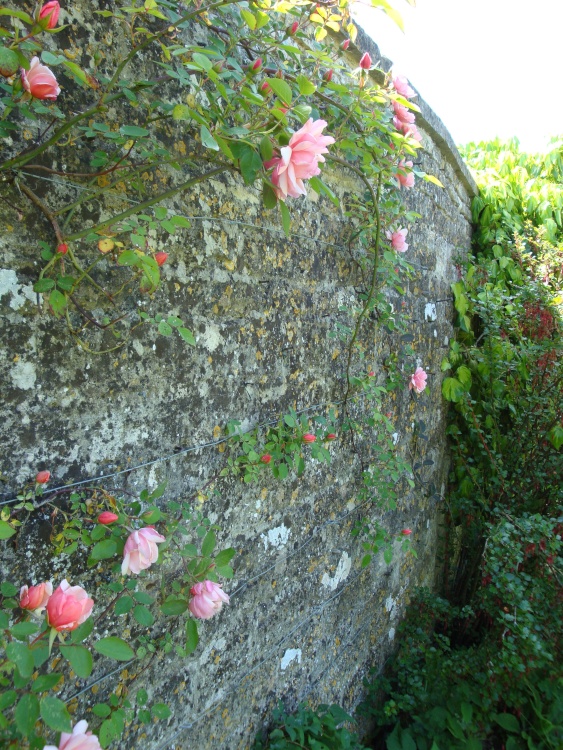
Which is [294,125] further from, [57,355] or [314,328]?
[57,355]

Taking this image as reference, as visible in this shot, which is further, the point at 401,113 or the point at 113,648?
the point at 401,113

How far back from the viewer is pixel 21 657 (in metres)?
0.82

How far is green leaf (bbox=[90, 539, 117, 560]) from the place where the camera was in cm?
106

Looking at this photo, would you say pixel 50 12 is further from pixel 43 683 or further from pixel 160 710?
pixel 160 710

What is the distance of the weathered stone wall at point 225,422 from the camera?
106 centimetres

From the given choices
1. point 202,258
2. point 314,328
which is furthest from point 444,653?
point 202,258

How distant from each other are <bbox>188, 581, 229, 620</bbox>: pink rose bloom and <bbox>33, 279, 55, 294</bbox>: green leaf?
695 millimetres

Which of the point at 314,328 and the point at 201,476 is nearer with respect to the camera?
the point at 201,476

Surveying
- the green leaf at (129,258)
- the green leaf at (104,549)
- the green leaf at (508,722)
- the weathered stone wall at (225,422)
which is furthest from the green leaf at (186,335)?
the green leaf at (508,722)

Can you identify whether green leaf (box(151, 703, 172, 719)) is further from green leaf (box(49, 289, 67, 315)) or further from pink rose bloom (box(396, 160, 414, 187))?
pink rose bloom (box(396, 160, 414, 187))

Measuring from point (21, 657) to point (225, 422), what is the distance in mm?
A: 784

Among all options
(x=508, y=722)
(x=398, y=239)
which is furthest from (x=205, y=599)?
(x=508, y=722)

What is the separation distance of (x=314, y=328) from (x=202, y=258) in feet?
1.94

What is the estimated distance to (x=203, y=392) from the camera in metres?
1.43
